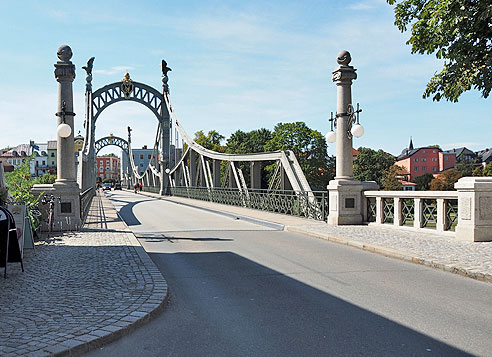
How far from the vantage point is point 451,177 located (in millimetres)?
84438

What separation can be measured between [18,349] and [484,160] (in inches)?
5076

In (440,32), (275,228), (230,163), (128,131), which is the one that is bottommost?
(275,228)

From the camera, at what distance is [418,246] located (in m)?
9.77

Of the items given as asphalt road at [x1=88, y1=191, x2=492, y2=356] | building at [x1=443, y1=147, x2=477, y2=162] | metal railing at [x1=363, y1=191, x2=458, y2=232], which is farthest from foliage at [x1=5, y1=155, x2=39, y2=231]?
building at [x1=443, y1=147, x2=477, y2=162]

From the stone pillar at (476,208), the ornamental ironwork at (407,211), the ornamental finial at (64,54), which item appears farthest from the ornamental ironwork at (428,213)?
the ornamental finial at (64,54)

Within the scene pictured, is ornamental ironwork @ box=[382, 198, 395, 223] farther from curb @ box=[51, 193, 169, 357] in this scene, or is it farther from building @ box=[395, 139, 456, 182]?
building @ box=[395, 139, 456, 182]

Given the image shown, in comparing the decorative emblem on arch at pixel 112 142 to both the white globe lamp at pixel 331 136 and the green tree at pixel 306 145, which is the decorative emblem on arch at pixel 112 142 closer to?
the green tree at pixel 306 145

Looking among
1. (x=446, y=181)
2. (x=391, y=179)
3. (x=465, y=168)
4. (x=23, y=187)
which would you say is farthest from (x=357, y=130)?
(x=465, y=168)

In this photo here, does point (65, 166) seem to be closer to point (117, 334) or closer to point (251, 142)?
point (117, 334)

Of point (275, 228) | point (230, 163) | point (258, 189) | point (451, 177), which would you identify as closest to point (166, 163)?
point (230, 163)

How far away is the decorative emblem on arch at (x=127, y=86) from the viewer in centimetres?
4444

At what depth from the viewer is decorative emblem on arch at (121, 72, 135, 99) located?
44.4 metres

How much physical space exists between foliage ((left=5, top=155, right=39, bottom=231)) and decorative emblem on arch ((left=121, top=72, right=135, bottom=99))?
33.6m

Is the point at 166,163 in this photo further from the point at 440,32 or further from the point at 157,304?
the point at 157,304
